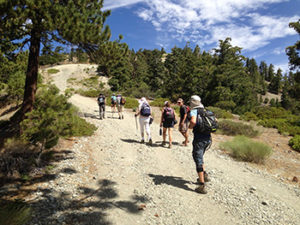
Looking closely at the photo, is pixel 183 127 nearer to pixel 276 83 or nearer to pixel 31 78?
pixel 31 78

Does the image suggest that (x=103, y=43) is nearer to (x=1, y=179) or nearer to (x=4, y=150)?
(x=4, y=150)

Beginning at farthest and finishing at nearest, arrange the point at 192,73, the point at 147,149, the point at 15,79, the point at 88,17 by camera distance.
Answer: the point at 192,73 → the point at 15,79 → the point at 147,149 → the point at 88,17

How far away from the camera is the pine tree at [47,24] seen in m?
4.57

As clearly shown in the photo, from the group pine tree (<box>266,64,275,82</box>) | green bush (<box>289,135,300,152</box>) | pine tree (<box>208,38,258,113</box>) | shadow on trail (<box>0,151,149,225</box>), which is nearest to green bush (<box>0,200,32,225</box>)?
shadow on trail (<box>0,151,149,225</box>)

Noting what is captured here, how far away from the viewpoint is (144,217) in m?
3.15

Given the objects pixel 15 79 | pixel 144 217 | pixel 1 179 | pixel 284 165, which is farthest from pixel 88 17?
pixel 15 79

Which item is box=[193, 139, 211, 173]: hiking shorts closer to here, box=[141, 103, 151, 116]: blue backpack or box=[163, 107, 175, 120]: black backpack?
box=[163, 107, 175, 120]: black backpack

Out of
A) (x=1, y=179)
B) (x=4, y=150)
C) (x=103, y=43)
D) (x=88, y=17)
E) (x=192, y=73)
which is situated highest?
(x=192, y=73)

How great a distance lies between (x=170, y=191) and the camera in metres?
3.95

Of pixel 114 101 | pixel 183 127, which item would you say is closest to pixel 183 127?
pixel 183 127

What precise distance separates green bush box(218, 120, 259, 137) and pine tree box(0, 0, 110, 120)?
9.01 meters

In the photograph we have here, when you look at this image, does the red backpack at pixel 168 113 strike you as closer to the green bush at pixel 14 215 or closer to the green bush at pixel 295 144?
the green bush at pixel 14 215

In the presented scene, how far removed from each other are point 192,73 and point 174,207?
97.0 ft

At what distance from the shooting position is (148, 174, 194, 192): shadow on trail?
418 centimetres
